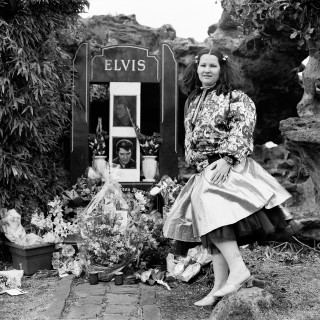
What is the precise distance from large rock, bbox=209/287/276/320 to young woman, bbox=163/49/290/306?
175mm

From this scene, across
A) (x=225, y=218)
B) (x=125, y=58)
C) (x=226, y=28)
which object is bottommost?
(x=225, y=218)

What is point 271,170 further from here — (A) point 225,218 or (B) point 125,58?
(A) point 225,218

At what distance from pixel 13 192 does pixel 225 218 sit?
118 inches

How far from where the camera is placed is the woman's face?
4.15 metres

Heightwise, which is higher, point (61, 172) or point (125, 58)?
point (125, 58)

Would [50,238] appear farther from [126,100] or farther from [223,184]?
[223,184]

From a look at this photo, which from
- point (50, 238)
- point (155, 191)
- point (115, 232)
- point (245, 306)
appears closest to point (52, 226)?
point (50, 238)

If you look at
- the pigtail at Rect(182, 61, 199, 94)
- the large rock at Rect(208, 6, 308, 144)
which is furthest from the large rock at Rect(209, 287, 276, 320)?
the large rock at Rect(208, 6, 308, 144)

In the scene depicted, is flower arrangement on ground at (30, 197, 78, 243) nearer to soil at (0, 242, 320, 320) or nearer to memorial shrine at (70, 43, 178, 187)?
soil at (0, 242, 320, 320)

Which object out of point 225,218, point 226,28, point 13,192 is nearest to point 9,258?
point 13,192

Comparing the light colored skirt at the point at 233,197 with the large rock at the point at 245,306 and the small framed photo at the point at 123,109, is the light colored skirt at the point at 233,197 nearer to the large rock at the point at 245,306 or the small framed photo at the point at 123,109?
the large rock at the point at 245,306

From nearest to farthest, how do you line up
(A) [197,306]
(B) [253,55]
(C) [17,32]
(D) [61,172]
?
1. (A) [197,306]
2. (C) [17,32]
3. (D) [61,172]
4. (B) [253,55]

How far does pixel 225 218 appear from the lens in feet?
12.4

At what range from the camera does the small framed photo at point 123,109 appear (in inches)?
273
